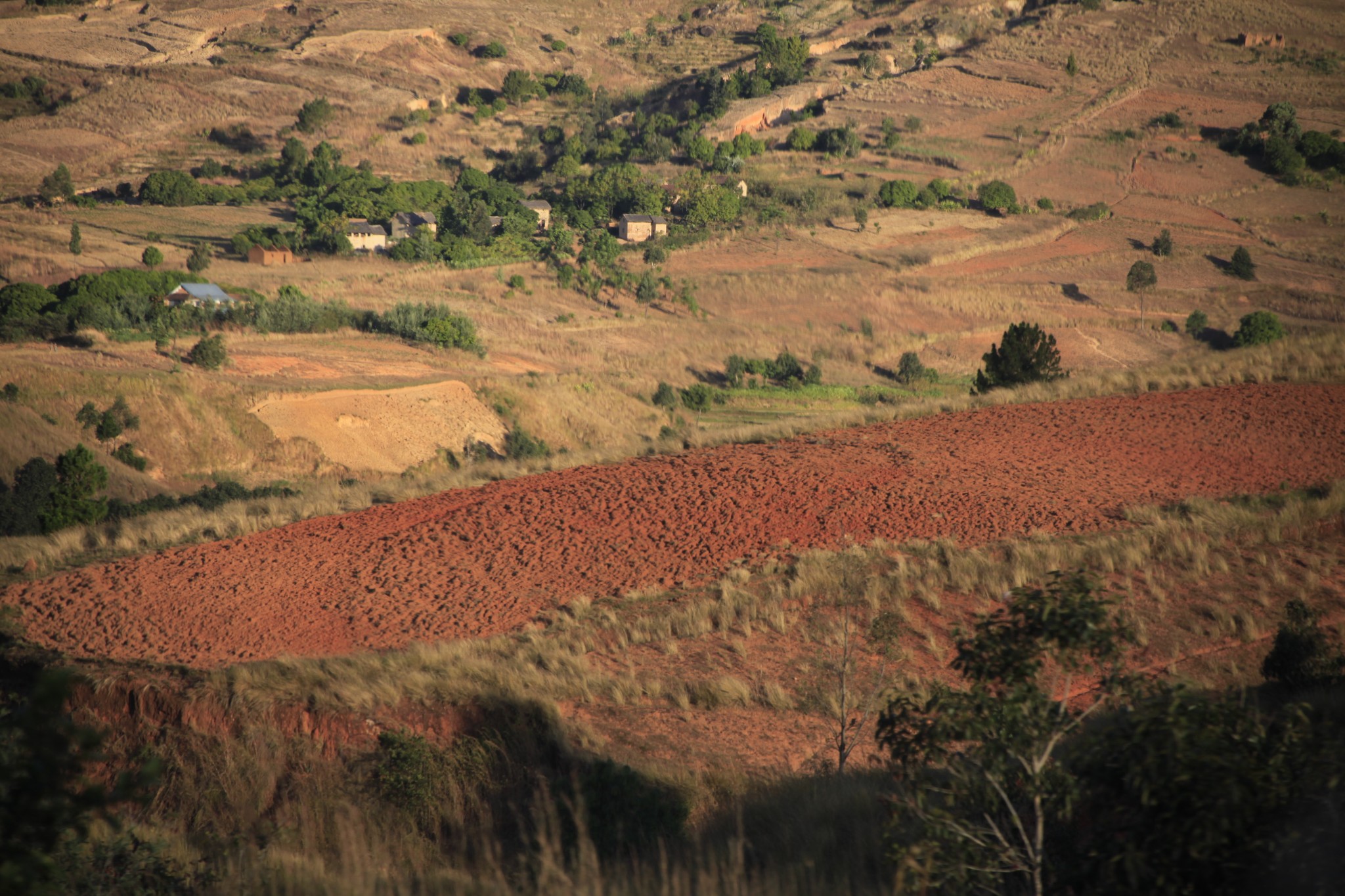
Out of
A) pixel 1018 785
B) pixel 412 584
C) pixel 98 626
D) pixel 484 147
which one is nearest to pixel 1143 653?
pixel 1018 785

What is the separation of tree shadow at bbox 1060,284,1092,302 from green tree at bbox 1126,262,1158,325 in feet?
7.46

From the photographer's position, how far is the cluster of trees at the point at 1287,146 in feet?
231

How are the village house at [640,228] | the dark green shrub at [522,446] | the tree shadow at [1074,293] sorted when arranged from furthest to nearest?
1. the village house at [640,228]
2. the tree shadow at [1074,293]
3. the dark green shrub at [522,446]

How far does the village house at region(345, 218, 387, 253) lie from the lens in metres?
63.6

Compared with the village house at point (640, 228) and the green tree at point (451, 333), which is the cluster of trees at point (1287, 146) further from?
the green tree at point (451, 333)

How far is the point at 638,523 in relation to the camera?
14977 mm

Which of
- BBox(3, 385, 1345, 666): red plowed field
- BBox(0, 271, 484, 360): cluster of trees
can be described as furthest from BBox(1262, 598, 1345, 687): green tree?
BBox(0, 271, 484, 360): cluster of trees

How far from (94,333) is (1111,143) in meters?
72.9

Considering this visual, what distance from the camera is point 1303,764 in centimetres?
470

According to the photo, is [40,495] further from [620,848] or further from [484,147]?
[484,147]

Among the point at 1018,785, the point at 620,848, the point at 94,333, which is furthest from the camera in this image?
the point at 94,333

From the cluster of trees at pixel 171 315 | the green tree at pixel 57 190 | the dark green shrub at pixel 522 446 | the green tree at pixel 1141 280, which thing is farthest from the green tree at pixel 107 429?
the green tree at pixel 57 190

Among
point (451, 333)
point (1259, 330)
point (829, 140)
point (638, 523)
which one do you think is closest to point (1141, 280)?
point (1259, 330)

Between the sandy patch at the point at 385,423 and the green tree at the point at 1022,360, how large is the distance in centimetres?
1659
